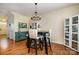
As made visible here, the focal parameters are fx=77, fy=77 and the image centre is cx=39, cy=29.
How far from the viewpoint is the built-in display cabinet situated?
2.31 metres

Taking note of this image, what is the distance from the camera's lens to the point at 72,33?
251 cm

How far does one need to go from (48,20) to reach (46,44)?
716 millimetres

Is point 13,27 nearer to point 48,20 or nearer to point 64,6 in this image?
point 48,20

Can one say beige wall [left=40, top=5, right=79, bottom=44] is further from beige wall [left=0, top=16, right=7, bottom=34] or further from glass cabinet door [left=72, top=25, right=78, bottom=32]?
beige wall [left=0, top=16, right=7, bottom=34]

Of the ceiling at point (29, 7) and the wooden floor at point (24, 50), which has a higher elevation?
the ceiling at point (29, 7)

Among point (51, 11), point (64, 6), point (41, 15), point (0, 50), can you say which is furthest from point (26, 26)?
point (64, 6)

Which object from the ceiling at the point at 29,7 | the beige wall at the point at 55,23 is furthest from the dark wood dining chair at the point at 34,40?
the ceiling at the point at 29,7

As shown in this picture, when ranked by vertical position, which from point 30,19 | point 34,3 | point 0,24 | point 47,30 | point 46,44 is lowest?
point 46,44

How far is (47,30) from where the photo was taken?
217 centimetres

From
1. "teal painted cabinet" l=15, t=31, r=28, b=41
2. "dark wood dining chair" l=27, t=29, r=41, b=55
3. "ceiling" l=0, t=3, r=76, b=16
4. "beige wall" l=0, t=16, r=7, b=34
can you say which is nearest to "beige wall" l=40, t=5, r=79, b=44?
"ceiling" l=0, t=3, r=76, b=16

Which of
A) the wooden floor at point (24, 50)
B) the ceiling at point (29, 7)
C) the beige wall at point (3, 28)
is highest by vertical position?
the ceiling at point (29, 7)

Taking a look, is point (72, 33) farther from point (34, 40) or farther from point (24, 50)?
point (24, 50)

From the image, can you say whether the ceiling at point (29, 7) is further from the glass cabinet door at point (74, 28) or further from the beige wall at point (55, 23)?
the glass cabinet door at point (74, 28)

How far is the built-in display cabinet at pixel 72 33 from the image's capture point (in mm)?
2308
